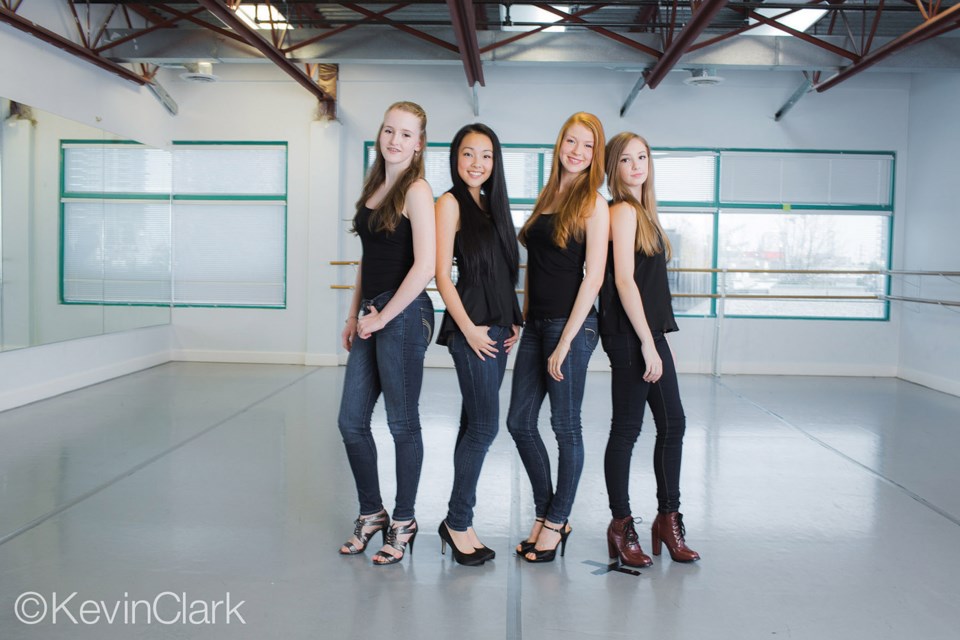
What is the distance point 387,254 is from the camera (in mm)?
2445

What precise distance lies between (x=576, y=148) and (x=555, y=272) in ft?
1.21

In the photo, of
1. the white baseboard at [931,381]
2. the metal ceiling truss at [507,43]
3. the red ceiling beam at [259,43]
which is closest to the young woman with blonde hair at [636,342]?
the red ceiling beam at [259,43]

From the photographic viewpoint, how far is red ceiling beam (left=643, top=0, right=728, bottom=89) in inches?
183

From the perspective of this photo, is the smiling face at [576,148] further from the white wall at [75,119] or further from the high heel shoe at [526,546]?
the white wall at [75,119]

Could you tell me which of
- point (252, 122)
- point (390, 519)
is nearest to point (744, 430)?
point (390, 519)

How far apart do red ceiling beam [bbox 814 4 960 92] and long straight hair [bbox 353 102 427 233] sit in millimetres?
3940

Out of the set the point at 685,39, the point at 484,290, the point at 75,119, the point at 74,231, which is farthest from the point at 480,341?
the point at 75,119

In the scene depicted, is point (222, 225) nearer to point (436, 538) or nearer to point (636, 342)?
point (436, 538)

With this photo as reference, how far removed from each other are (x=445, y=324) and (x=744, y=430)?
298 cm

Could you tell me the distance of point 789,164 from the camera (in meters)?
7.71

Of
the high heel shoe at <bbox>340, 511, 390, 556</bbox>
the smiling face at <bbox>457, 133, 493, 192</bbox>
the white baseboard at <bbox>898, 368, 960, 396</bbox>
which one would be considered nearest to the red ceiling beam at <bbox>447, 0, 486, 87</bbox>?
the smiling face at <bbox>457, 133, 493, 192</bbox>

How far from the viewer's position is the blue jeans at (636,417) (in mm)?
2510

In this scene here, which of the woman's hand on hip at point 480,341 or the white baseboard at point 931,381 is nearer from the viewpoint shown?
the woman's hand on hip at point 480,341

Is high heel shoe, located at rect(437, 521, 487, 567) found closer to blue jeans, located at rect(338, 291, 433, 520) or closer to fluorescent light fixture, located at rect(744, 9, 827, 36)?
blue jeans, located at rect(338, 291, 433, 520)
